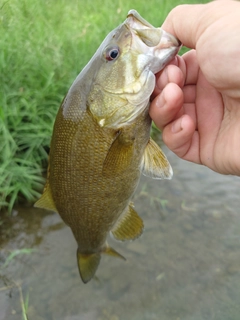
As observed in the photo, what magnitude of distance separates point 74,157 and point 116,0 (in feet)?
17.8

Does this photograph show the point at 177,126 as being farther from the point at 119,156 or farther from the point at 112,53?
→ the point at 112,53

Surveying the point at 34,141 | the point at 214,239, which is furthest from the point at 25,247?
the point at 214,239

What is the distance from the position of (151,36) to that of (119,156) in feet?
1.88

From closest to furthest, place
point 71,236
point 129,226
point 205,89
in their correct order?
point 205,89 < point 129,226 < point 71,236

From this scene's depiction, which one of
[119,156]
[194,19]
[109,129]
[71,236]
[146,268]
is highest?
[194,19]

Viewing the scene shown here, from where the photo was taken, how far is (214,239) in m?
3.32

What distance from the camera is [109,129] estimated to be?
5.54 ft

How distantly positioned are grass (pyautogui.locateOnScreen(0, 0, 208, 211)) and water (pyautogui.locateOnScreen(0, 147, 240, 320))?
1.42 feet

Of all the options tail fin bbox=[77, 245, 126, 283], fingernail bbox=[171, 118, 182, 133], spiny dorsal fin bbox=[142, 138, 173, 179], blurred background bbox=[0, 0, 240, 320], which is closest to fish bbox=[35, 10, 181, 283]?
spiny dorsal fin bbox=[142, 138, 173, 179]

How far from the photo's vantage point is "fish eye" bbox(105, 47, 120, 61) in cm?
161

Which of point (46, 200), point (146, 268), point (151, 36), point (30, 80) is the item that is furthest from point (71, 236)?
point (151, 36)

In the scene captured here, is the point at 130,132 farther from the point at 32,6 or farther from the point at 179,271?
the point at 32,6

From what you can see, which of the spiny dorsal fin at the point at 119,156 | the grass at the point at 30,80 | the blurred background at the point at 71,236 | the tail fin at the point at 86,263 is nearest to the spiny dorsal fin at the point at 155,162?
the spiny dorsal fin at the point at 119,156

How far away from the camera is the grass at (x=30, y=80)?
336 cm
